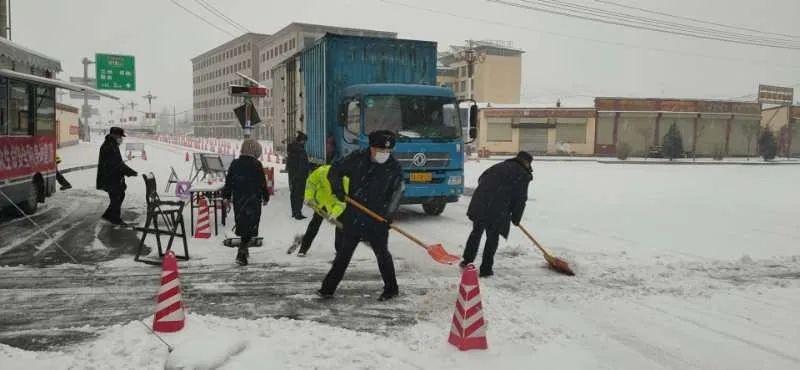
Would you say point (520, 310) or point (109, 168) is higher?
point (109, 168)

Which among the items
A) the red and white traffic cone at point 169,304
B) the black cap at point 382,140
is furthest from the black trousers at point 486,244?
the red and white traffic cone at point 169,304

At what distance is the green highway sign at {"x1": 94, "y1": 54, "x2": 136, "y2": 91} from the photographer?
36781 millimetres

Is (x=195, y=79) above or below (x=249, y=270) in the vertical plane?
above

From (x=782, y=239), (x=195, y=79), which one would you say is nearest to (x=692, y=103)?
(x=782, y=239)

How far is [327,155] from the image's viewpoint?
36.5ft

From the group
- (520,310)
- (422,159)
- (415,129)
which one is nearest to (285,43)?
(415,129)

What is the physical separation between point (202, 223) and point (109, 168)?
2256 millimetres

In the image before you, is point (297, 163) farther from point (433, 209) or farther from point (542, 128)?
point (542, 128)

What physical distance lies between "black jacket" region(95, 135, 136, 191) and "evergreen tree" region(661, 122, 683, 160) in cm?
4156

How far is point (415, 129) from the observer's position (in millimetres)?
10398

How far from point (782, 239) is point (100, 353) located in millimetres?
11135

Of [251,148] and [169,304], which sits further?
[251,148]

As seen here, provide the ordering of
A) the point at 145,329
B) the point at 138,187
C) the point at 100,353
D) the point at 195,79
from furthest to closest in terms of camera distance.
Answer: the point at 195,79
the point at 138,187
the point at 145,329
the point at 100,353

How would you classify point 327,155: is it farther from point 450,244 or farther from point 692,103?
point 692,103
